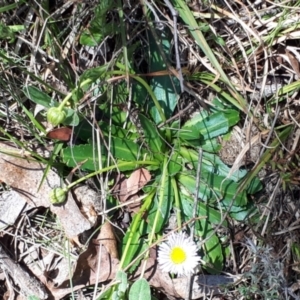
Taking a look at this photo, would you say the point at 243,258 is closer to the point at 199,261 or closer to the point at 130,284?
the point at 199,261

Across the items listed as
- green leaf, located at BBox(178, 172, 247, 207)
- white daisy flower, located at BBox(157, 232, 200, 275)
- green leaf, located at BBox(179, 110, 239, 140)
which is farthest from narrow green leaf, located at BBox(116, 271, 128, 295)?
green leaf, located at BBox(179, 110, 239, 140)

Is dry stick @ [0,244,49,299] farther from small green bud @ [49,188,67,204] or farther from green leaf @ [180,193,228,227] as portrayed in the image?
green leaf @ [180,193,228,227]

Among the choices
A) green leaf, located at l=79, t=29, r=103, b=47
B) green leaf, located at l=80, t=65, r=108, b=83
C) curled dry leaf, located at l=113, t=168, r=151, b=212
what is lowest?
curled dry leaf, located at l=113, t=168, r=151, b=212

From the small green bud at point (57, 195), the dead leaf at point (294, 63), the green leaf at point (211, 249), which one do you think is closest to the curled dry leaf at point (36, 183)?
the small green bud at point (57, 195)

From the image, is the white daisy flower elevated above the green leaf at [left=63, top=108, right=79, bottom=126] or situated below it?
below

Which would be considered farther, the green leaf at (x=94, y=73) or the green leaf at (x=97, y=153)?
the green leaf at (x=97, y=153)

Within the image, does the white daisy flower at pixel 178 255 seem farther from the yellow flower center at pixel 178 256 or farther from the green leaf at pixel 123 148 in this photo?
the green leaf at pixel 123 148

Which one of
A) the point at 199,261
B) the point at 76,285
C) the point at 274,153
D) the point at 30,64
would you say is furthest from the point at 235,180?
the point at 30,64
